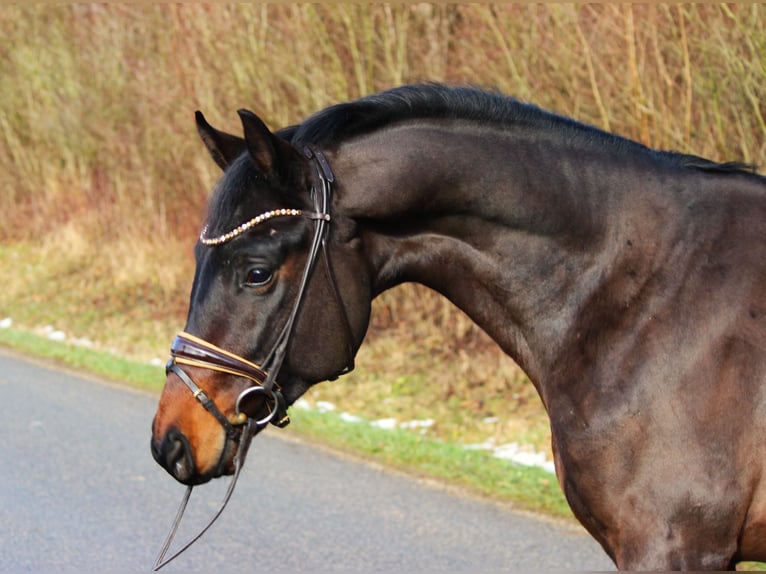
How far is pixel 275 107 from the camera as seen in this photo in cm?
1061

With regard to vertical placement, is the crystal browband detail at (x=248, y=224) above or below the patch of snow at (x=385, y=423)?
above

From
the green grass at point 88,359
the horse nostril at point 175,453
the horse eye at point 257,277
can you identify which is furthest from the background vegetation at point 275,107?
the horse nostril at point 175,453

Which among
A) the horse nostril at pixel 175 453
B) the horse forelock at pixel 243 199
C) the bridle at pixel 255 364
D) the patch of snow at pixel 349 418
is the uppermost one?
the horse forelock at pixel 243 199

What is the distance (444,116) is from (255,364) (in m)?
0.94

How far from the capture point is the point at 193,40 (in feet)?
37.8

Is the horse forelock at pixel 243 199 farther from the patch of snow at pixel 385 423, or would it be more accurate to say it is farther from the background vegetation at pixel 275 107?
the patch of snow at pixel 385 423

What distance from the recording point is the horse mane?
2.92 m

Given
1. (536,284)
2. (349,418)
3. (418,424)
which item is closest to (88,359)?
(349,418)

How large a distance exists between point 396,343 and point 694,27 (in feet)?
13.6

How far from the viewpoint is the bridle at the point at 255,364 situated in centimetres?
277

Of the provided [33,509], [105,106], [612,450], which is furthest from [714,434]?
[105,106]

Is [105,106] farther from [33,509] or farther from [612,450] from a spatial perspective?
[612,450]

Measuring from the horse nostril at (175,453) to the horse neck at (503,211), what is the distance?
0.78 metres

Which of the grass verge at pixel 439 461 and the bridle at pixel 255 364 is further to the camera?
the grass verge at pixel 439 461
